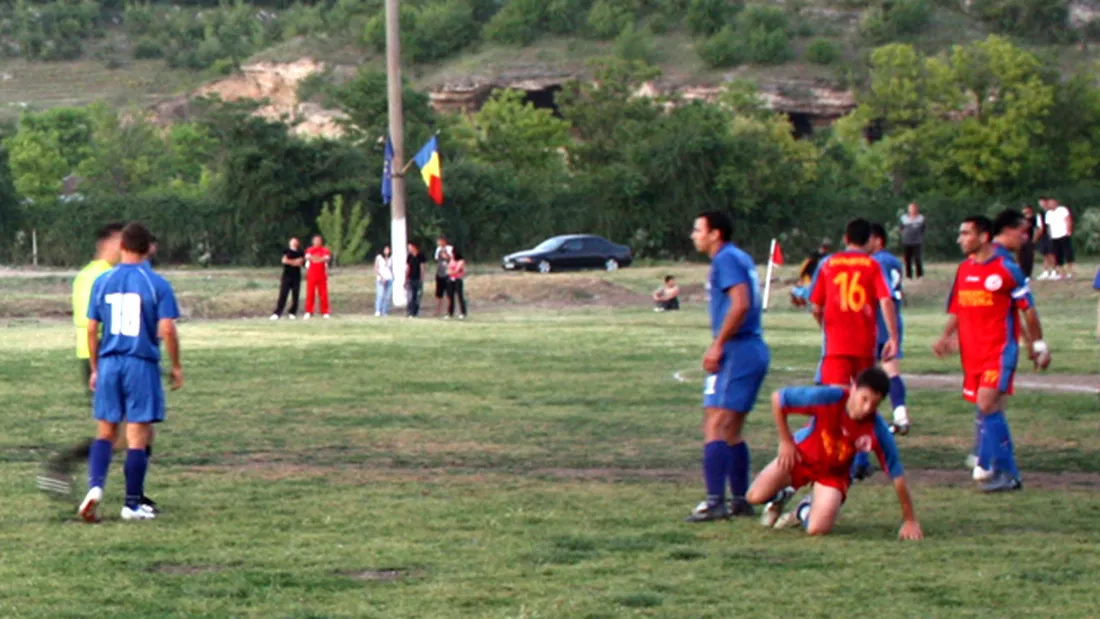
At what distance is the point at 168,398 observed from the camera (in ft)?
63.9

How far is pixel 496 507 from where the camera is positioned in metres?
11.9

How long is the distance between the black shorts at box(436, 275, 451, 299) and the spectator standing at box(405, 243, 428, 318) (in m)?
0.38

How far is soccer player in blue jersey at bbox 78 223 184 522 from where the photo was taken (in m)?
11.0

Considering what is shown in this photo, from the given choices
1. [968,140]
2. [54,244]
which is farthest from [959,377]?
[968,140]

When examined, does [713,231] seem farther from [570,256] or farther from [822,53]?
[822,53]

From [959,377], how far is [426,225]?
4246 cm

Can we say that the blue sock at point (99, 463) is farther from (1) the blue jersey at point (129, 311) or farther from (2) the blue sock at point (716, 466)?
(2) the blue sock at point (716, 466)

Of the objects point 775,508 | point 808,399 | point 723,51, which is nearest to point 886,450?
point 808,399

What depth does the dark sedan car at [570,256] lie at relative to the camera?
58.0 meters

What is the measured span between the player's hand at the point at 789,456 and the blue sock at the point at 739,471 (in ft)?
2.58

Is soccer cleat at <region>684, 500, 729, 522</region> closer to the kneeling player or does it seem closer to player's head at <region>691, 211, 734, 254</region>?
the kneeling player

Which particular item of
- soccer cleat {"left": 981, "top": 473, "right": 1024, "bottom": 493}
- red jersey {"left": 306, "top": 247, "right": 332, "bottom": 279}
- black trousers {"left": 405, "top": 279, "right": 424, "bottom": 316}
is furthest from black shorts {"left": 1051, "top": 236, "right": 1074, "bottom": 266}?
soccer cleat {"left": 981, "top": 473, "right": 1024, "bottom": 493}

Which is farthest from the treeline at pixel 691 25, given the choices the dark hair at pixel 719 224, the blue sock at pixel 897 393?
the dark hair at pixel 719 224

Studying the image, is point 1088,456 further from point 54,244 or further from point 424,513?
point 54,244
